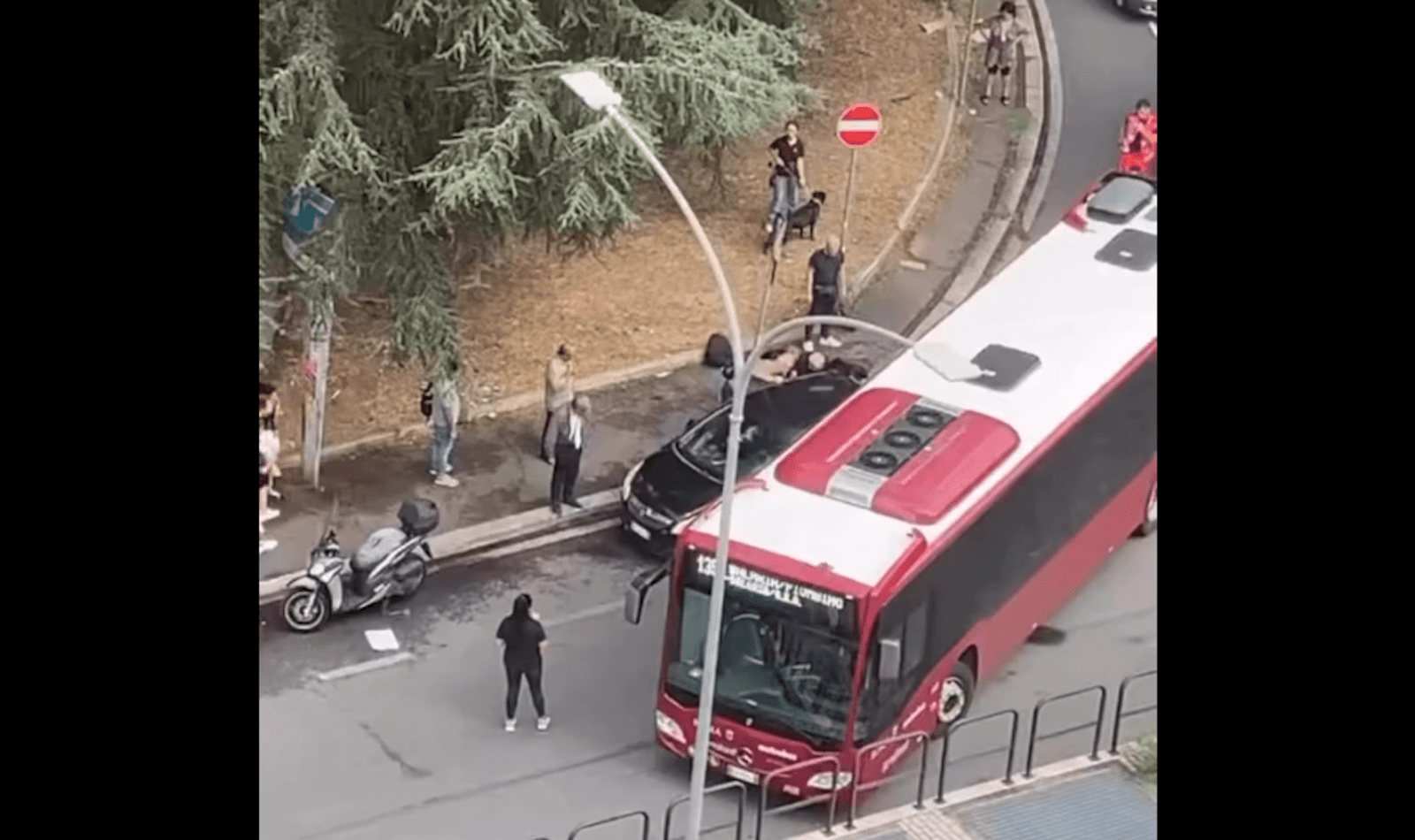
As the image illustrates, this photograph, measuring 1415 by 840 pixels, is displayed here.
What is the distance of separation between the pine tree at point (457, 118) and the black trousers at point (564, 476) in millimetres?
1477

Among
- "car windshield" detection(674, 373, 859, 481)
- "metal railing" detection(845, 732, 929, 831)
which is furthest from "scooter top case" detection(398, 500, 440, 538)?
"metal railing" detection(845, 732, 929, 831)

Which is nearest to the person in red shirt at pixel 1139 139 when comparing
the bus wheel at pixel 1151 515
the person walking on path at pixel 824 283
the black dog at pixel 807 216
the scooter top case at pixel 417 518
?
the black dog at pixel 807 216

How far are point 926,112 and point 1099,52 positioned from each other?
1852 millimetres

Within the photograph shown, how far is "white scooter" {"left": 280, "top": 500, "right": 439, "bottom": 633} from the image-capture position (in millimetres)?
16250

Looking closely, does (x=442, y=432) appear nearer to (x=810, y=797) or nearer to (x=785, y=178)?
(x=785, y=178)

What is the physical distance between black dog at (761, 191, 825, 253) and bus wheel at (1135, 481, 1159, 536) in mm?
3906

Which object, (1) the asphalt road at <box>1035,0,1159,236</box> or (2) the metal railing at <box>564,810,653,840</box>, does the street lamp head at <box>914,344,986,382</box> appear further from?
(1) the asphalt road at <box>1035,0,1159,236</box>

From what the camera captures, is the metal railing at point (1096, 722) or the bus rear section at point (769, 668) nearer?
the bus rear section at point (769, 668)

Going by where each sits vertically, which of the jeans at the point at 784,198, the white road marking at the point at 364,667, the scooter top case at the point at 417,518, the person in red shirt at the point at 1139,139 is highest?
the person in red shirt at the point at 1139,139

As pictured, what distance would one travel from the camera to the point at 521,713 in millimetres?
15750

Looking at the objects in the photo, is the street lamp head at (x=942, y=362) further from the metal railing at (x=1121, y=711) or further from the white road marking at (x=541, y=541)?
the white road marking at (x=541, y=541)

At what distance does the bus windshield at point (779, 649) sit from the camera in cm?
1427

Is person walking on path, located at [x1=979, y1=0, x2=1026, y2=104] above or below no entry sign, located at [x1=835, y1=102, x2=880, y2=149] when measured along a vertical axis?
above

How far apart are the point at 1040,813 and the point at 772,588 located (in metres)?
2.81
